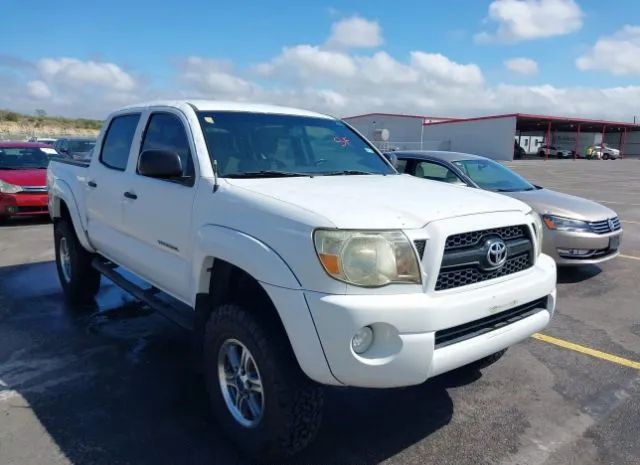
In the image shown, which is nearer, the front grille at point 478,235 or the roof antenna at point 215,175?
the front grille at point 478,235

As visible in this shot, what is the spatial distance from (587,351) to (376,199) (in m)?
2.77

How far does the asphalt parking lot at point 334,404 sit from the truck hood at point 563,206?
5.44ft

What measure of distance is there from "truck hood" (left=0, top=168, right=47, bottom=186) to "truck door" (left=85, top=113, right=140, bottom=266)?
6434mm

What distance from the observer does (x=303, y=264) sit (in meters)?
2.42

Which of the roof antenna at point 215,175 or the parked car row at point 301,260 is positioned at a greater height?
the roof antenna at point 215,175

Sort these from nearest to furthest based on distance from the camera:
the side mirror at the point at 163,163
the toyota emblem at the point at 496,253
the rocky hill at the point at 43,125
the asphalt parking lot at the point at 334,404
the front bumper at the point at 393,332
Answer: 1. the front bumper at the point at 393,332
2. the toyota emblem at the point at 496,253
3. the asphalt parking lot at the point at 334,404
4. the side mirror at the point at 163,163
5. the rocky hill at the point at 43,125

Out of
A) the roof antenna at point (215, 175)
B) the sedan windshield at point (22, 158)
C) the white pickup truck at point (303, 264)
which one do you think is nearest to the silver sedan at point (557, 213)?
the white pickup truck at point (303, 264)

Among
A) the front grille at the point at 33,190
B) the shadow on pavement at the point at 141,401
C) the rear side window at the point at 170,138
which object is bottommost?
the shadow on pavement at the point at 141,401

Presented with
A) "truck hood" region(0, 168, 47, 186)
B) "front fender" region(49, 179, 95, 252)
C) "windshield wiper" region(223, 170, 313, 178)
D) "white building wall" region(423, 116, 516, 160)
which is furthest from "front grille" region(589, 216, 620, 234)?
"white building wall" region(423, 116, 516, 160)

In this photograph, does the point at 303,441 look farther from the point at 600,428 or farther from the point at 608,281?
the point at 608,281

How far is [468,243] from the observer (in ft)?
8.89

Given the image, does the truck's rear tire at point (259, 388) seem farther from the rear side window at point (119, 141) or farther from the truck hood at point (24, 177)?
the truck hood at point (24, 177)

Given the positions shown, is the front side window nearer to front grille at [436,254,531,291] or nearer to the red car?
front grille at [436,254,531,291]

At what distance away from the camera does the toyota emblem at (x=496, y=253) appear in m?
2.75
